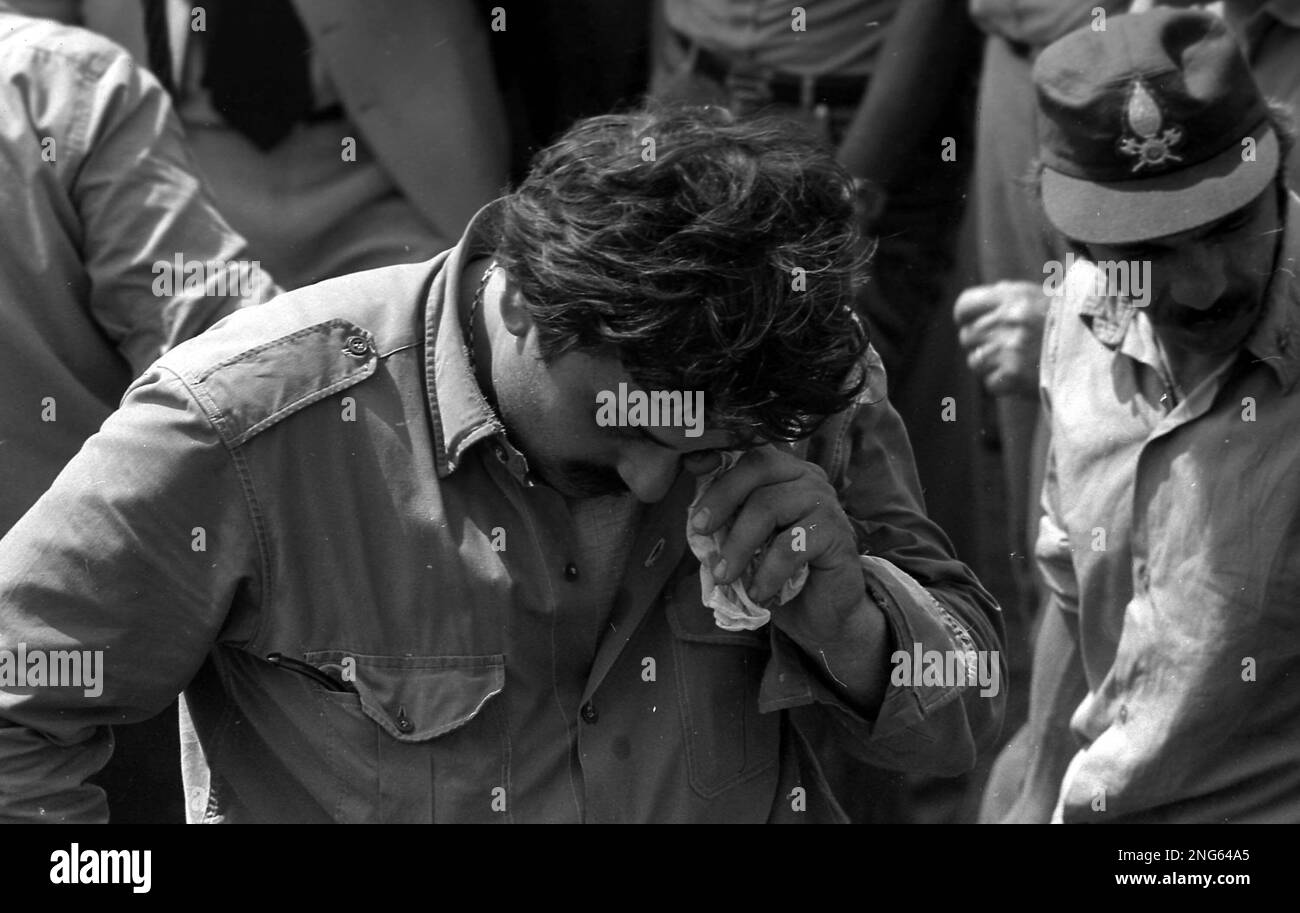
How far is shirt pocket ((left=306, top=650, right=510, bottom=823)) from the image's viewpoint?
2049 mm

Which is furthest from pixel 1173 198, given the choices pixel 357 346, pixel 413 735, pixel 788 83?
pixel 413 735

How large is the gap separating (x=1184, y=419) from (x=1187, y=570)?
207 millimetres

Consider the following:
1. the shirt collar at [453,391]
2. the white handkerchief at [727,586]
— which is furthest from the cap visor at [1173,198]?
the shirt collar at [453,391]

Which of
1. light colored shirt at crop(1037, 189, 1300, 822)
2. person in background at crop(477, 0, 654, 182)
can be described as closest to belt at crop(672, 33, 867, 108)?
person in background at crop(477, 0, 654, 182)

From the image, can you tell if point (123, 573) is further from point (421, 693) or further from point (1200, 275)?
point (1200, 275)

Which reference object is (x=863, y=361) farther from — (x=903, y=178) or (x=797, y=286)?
(x=903, y=178)

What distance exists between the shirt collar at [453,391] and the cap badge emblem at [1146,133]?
3.07ft

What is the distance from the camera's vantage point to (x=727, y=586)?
2029mm

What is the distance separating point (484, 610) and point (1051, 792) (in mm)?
1153

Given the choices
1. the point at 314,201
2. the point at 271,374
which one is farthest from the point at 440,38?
the point at 271,374

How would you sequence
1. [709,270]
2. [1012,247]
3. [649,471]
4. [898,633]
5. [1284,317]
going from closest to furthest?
[709,270], [649,471], [898,633], [1284,317], [1012,247]

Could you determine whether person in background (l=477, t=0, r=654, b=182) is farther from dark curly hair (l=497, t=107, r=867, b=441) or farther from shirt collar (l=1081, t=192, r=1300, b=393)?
dark curly hair (l=497, t=107, r=867, b=441)

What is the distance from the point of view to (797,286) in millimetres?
1898
